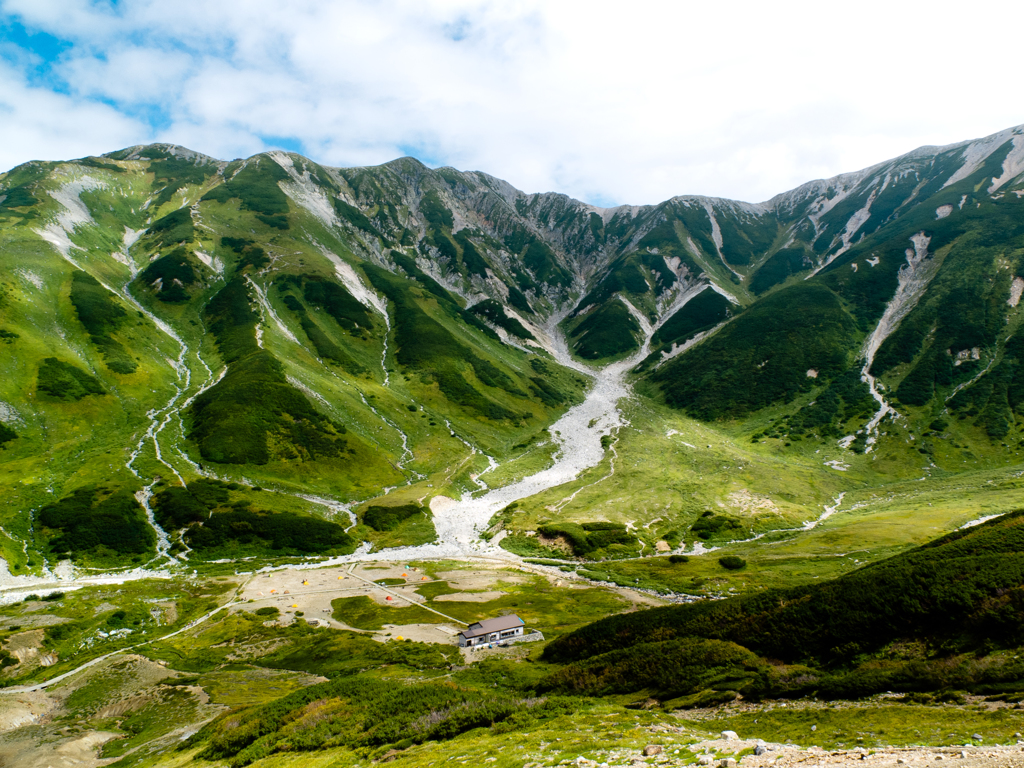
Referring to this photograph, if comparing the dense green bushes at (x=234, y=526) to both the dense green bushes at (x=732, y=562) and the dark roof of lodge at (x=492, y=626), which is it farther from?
the dense green bushes at (x=732, y=562)

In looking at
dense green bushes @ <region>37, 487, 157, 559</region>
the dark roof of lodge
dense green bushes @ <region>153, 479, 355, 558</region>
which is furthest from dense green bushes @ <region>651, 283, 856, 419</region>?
dense green bushes @ <region>37, 487, 157, 559</region>

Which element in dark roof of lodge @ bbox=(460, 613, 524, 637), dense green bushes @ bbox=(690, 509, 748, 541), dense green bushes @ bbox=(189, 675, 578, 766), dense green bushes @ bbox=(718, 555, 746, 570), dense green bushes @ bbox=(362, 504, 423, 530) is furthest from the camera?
dense green bushes @ bbox=(362, 504, 423, 530)

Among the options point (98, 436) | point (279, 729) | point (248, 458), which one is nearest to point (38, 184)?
point (98, 436)

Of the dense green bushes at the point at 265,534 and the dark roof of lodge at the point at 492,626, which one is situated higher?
the dense green bushes at the point at 265,534

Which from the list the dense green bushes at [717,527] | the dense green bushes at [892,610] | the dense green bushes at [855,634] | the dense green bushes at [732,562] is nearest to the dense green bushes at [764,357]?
the dense green bushes at [717,527]

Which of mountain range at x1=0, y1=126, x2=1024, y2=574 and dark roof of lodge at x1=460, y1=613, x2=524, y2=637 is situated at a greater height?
mountain range at x1=0, y1=126, x2=1024, y2=574

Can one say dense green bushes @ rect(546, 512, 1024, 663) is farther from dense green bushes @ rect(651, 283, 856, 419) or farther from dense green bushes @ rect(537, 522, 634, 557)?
dense green bushes @ rect(651, 283, 856, 419)

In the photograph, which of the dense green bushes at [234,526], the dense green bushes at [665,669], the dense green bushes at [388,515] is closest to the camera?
the dense green bushes at [665,669]

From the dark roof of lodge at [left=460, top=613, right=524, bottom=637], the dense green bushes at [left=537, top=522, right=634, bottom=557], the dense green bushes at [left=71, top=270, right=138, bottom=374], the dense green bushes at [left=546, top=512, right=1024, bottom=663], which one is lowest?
the dense green bushes at [left=537, top=522, right=634, bottom=557]
